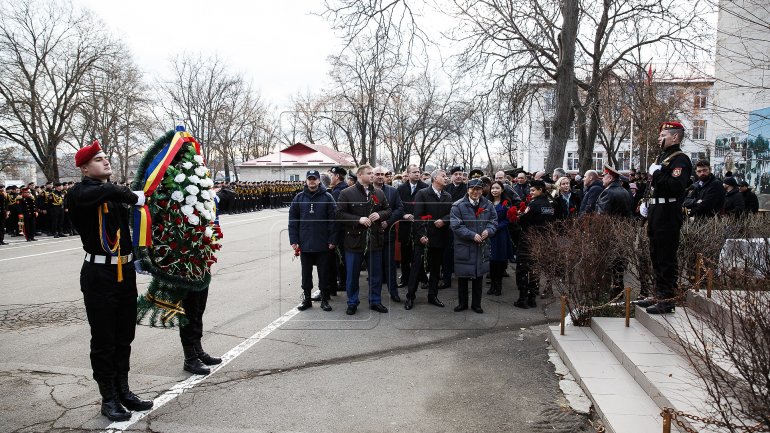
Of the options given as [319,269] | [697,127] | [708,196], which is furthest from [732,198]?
[697,127]

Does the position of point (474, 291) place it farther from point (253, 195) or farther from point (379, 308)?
point (253, 195)

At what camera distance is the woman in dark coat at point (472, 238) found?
292 inches

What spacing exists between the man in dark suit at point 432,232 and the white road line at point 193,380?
2178 millimetres

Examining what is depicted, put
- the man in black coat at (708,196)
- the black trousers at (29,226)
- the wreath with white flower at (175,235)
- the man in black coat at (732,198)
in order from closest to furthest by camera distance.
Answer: the wreath with white flower at (175,235)
the man in black coat at (708,196)
the man in black coat at (732,198)
the black trousers at (29,226)

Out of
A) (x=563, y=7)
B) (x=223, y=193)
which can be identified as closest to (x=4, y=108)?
(x=223, y=193)

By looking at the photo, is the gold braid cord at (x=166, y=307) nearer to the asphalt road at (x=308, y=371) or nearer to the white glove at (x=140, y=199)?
the asphalt road at (x=308, y=371)

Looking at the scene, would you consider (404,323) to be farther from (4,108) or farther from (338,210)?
(4,108)

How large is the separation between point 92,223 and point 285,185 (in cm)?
3913

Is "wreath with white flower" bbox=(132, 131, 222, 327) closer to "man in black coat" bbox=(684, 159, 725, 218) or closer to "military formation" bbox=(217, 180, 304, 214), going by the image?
"man in black coat" bbox=(684, 159, 725, 218)

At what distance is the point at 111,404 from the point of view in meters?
4.27

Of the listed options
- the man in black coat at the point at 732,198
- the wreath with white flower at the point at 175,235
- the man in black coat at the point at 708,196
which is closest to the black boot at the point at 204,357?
the wreath with white flower at the point at 175,235

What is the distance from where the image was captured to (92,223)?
432 centimetres

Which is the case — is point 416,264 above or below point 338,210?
below

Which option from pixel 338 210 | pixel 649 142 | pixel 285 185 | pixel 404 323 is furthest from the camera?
pixel 285 185
